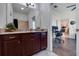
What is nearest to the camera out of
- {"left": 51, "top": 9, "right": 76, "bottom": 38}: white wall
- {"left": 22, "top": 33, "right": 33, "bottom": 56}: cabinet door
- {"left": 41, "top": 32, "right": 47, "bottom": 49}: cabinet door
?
{"left": 51, "top": 9, "right": 76, "bottom": 38}: white wall

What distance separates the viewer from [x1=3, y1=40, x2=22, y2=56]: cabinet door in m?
2.26

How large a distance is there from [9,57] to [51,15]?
100 cm

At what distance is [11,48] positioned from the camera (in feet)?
7.63

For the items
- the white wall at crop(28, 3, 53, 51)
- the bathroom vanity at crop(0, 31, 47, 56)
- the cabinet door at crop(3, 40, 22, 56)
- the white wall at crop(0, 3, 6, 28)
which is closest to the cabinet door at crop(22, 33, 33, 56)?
the bathroom vanity at crop(0, 31, 47, 56)

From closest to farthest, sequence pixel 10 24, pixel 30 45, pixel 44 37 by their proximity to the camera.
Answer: pixel 10 24 → pixel 44 37 → pixel 30 45

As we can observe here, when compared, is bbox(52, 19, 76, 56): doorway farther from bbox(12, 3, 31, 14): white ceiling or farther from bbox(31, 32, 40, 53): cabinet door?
bbox(12, 3, 31, 14): white ceiling

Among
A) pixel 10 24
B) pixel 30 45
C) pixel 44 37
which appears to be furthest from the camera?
pixel 30 45

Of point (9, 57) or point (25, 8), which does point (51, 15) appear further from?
point (9, 57)

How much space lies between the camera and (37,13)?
2.34 m

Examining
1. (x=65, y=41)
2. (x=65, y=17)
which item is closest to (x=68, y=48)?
(x=65, y=41)

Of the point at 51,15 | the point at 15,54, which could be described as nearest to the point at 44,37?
the point at 51,15

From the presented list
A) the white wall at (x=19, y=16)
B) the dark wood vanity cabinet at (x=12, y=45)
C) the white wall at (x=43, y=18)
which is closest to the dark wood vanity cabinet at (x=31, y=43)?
the dark wood vanity cabinet at (x=12, y=45)

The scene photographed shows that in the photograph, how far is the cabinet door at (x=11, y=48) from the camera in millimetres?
2256

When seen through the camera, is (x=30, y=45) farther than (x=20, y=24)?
Yes
